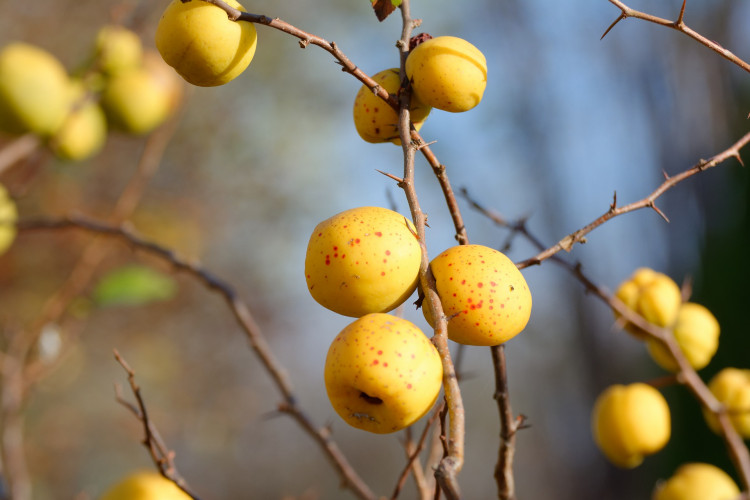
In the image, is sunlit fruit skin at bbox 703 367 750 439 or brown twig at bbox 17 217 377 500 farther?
sunlit fruit skin at bbox 703 367 750 439

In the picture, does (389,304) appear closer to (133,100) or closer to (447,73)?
(447,73)

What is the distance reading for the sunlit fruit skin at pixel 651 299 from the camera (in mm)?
799

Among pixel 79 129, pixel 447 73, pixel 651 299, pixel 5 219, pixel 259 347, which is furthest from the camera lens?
pixel 79 129

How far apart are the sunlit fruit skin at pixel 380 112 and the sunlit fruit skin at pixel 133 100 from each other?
2.92 feet

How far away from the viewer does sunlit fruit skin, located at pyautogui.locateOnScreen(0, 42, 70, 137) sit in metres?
1.08

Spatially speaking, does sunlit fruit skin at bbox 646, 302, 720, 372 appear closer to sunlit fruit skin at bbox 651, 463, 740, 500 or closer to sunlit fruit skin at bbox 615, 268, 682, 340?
sunlit fruit skin at bbox 615, 268, 682, 340

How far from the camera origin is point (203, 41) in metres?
0.43

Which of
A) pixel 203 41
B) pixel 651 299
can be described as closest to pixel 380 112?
pixel 203 41

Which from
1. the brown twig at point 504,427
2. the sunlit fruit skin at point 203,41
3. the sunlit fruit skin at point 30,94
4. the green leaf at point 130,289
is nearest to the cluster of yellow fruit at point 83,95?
the sunlit fruit skin at point 30,94

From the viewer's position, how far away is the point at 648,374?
157 inches

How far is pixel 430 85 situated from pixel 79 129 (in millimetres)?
963

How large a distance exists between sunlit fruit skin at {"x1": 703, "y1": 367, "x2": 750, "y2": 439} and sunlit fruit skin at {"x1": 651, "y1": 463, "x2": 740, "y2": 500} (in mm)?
63

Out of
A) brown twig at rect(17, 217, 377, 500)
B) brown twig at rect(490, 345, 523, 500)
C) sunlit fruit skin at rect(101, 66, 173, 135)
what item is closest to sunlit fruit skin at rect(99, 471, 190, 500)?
brown twig at rect(17, 217, 377, 500)

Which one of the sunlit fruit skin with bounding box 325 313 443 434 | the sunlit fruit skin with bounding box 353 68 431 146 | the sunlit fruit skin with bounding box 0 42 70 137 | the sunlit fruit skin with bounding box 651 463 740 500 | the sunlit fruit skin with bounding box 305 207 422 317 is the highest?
the sunlit fruit skin with bounding box 0 42 70 137
